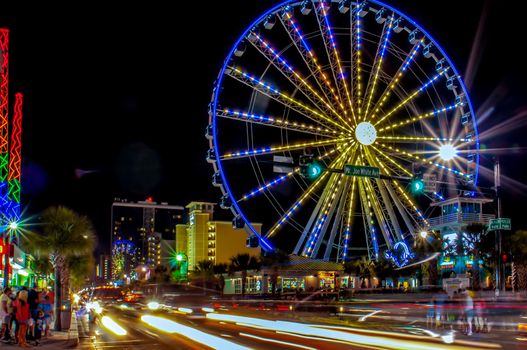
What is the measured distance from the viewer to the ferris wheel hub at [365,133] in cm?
3825

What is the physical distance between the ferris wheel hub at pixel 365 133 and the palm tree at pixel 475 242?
68.2 feet

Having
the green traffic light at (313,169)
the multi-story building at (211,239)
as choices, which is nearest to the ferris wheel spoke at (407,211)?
the green traffic light at (313,169)

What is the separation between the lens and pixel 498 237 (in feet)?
108

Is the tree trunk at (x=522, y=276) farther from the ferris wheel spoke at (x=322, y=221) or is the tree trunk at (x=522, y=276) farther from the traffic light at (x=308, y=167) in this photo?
the traffic light at (x=308, y=167)

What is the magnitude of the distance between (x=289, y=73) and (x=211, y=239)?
301 feet

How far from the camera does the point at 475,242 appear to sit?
180ft

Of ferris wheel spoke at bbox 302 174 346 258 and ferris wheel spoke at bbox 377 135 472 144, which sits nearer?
ferris wheel spoke at bbox 302 174 346 258

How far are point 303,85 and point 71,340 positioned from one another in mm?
22402

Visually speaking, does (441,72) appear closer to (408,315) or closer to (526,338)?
(408,315)

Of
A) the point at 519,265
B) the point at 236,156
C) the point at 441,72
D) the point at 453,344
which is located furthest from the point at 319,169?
the point at 519,265

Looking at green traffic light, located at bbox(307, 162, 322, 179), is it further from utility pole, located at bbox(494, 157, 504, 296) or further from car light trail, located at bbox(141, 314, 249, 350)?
utility pole, located at bbox(494, 157, 504, 296)

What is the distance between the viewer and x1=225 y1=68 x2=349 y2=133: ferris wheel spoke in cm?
3688

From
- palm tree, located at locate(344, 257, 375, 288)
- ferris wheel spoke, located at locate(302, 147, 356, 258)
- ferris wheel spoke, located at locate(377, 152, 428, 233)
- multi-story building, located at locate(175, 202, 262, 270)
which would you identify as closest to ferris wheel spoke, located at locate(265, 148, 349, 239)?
ferris wheel spoke, located at locate(302, 147, 356, 258)

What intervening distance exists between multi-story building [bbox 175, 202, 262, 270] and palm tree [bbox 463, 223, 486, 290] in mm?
67895
